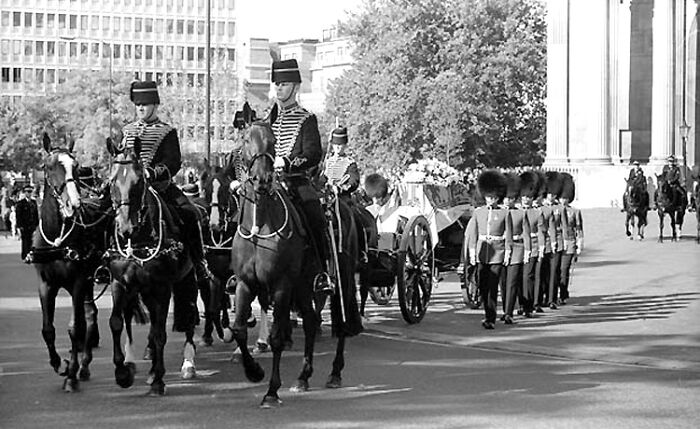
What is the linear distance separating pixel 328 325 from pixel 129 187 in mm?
7397

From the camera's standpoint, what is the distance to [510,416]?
11.7 m

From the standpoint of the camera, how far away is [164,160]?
46.1 ft

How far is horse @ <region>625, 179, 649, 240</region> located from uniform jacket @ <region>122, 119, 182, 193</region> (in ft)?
98.1

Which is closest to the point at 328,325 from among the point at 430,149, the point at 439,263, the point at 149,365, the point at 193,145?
the point at 439,263

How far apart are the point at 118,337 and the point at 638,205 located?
31473 millimetres

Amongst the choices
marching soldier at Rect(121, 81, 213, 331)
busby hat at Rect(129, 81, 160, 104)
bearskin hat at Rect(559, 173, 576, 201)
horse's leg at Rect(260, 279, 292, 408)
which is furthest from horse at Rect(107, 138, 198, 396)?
bearskin hat at Rect(559, 173, 576, 201)

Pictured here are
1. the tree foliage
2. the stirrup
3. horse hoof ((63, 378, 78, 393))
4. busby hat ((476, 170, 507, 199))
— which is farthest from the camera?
the tree foliage

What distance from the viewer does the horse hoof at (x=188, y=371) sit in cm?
1389

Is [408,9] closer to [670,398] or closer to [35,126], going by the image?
[35,126]

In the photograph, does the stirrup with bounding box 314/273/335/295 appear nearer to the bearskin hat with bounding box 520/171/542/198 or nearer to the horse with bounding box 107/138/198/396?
the horse with bounding box 107/138/198/396

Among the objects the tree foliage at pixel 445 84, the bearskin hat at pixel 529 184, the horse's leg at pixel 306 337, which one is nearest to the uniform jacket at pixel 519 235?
the bearskin hat at pixel 529 184

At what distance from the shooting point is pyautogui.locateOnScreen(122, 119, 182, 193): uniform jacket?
1392 cm

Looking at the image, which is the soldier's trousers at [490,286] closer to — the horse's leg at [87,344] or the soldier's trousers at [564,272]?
the soldier's trousers at [564,272]

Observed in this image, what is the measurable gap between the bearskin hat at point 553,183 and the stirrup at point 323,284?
921 centimetres
